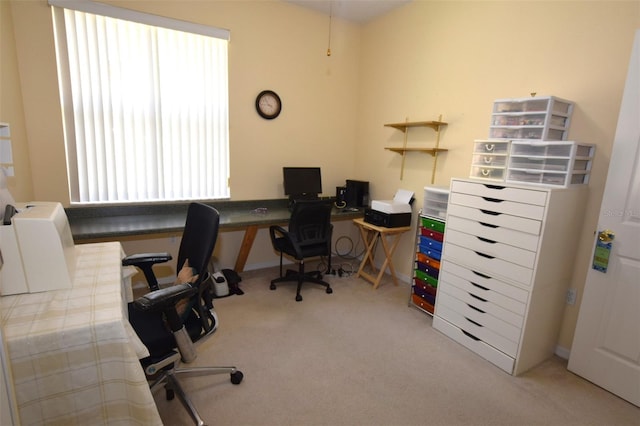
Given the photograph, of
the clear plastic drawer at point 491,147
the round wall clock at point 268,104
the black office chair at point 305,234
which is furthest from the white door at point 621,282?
the round wall clock at point 268,104

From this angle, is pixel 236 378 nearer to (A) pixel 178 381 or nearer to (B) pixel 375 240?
(A) pixel 178 381

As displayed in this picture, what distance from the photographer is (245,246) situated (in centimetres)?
332

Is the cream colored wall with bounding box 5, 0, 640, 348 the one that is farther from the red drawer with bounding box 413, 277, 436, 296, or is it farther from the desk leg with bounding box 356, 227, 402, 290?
the red drawer with bounding box 413, 277, 436, 296

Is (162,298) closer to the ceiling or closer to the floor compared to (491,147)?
closer to the floor

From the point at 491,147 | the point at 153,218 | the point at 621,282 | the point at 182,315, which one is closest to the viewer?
the point at 182,315

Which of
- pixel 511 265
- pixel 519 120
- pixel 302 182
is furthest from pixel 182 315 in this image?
pixel 519 120

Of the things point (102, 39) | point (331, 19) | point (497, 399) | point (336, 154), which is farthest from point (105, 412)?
point (331, 19)

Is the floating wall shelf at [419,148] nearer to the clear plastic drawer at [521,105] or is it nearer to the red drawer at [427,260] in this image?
the clear plastic drawer at [521,105]

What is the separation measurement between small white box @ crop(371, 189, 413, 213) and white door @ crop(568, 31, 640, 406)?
1526 millimetres

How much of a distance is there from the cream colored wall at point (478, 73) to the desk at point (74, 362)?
2.69 metres

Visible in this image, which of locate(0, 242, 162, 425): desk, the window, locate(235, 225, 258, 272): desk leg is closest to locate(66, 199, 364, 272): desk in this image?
locate(235, 225, 258, 272): desk leg

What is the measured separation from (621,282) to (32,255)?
301 centimetres

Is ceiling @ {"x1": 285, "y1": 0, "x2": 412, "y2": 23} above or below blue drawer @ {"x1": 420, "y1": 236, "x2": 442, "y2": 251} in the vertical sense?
above

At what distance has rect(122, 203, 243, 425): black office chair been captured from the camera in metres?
1.40
